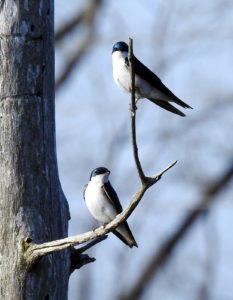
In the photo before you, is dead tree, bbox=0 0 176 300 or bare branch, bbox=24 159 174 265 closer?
bare branch, bbox=24 159 174 265

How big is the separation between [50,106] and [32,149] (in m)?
0.17

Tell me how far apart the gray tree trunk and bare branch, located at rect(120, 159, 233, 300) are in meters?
6.68

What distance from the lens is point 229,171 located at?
10141 mm

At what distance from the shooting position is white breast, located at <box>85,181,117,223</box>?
15.3ft

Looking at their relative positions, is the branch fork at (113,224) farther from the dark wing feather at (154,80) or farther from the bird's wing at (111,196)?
the bird's wing at (111,196)

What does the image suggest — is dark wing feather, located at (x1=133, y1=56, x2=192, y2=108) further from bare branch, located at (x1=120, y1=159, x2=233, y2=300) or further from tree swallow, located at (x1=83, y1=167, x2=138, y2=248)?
bare branch, located at (x1=120, y1=159, x2=233, y2=300)

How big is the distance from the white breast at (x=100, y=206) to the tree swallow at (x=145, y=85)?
27.4 inches

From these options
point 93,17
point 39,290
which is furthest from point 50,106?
point 93,17

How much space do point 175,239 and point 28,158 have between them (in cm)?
708

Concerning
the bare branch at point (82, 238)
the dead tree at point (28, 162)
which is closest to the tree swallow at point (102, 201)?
the dead tree at point (28, 162)

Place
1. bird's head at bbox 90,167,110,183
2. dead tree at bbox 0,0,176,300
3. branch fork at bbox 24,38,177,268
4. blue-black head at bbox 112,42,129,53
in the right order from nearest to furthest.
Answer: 1. branch fork at bbox 24,38,177,268
2. dead tree at bbox 0,0,176,300
3. blue-black head at bbox 112,42,129,53
4. bird's head at bbox 90,167,110,183

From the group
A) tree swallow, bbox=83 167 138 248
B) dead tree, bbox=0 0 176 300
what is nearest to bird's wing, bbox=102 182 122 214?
tree swallow, bbox=83 167 138 248

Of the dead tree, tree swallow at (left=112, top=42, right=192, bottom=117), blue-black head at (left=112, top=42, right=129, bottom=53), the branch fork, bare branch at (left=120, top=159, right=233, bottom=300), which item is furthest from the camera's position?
bare branch at (left=120, top=159, right=233, bottom=300)

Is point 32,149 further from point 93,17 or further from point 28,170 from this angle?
point 93,17
